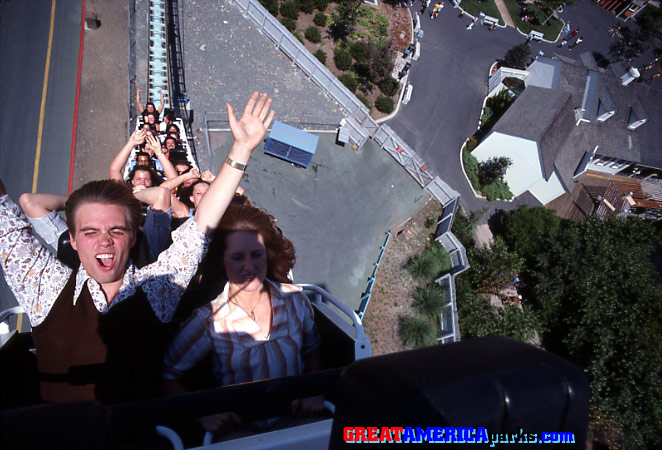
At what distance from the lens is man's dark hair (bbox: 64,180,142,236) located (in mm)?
3396

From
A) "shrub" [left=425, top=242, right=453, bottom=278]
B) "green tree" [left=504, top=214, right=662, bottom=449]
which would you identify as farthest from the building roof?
"shrub" [left=425, top=242, right=453, bottom=278]

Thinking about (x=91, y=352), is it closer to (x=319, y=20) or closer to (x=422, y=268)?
(x=422, y=268)

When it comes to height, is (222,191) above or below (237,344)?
above

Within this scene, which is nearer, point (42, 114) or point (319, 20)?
point (42, 114)

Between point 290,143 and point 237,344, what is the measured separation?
565 inches

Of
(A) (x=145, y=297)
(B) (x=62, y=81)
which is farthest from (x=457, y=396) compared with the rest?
(B) (x=62, y=81)

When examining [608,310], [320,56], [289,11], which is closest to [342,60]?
[320,56]

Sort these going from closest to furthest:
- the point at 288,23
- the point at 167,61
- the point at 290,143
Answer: the point at 167,61
the point at 290,143
the point at 288,23

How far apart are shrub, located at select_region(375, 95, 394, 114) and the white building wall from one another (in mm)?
7383

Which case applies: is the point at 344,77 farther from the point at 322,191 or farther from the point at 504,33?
the point at 504,33

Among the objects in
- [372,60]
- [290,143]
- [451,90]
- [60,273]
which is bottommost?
[60,273]

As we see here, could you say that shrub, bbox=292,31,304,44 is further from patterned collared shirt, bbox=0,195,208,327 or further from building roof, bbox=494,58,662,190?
patterned collared shirt, bbox=0,195,208,327

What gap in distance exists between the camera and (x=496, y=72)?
32.2 metres

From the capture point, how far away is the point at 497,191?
27.3 meters
